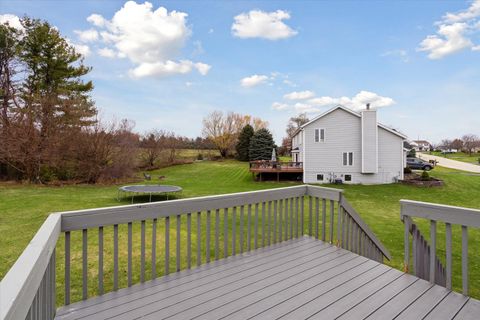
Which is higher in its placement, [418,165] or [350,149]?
[350,149]

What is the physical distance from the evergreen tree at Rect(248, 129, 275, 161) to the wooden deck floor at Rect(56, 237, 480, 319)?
3181 centimetres

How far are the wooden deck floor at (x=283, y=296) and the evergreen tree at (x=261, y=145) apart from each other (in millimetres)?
31812

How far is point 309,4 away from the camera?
9344 mm

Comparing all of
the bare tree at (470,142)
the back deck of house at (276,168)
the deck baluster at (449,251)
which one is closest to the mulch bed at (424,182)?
the back deck of house at (276,168)

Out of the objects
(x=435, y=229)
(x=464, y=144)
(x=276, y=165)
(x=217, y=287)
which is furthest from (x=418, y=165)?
(x=464, y=144)

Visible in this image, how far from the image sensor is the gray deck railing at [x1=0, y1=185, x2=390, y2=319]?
4.09 feet

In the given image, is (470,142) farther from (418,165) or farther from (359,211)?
(359,211)

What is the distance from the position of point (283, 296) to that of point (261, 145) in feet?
107

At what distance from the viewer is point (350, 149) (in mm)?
18969

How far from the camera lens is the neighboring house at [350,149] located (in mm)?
18406

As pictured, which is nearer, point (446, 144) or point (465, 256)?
point (465, 256)

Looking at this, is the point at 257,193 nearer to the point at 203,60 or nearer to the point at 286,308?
the point at 286,308

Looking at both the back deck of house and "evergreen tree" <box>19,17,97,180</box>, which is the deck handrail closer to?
"evergreen tree" <box>19,17,97,180</box>

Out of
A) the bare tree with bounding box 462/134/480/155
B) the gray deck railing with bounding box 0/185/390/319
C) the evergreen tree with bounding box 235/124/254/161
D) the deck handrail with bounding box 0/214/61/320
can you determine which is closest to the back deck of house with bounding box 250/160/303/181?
the gray deck railing with bounding box 0/185/390/319
